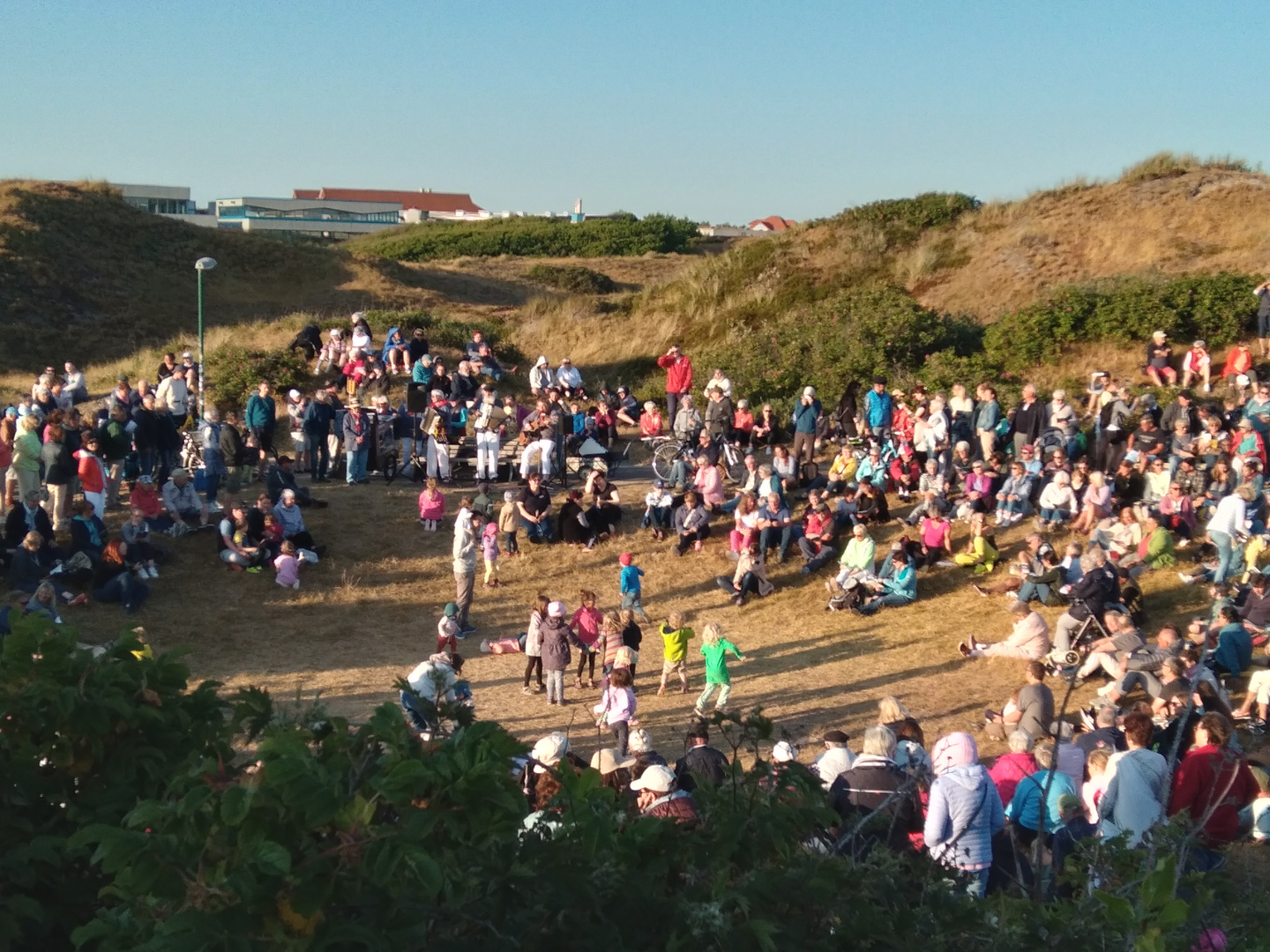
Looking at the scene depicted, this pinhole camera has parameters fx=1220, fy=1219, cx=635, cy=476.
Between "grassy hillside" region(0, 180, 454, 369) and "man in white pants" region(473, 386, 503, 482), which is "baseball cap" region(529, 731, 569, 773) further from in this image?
"grassy hillside" region(0, 180, 454, 369)

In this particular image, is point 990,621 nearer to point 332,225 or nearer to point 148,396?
point 148,396

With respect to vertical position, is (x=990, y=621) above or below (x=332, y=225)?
below

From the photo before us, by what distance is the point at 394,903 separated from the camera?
121 inches

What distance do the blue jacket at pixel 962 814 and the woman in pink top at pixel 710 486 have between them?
32.8 ft

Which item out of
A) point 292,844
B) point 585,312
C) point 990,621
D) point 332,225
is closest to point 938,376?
point 990,621

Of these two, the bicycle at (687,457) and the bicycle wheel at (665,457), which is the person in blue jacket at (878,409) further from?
the bicycle wheel at (665,457)

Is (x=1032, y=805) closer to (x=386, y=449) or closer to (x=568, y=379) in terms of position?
(x=386, y=449)

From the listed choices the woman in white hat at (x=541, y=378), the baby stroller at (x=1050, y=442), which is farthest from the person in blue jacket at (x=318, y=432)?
the baby stroller at (x=1050, y=442)

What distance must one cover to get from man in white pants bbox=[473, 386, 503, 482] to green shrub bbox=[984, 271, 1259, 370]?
8.95 m

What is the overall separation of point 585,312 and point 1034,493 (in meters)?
15.9

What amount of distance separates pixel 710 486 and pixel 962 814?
1018 centimetres

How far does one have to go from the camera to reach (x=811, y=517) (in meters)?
15.6

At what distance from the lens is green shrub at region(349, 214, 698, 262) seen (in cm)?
5641

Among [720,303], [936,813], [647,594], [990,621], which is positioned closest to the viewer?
[936,813]
